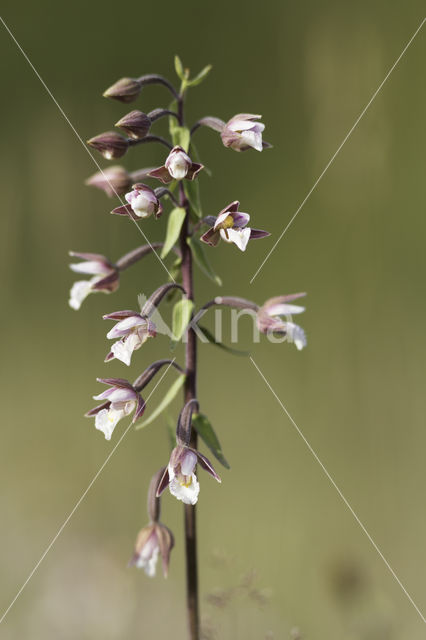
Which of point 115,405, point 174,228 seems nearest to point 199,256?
point 174,228

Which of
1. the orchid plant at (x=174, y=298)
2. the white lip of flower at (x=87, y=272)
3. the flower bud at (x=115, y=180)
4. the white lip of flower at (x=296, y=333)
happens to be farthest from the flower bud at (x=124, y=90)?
the white lip of flower at (x=296, y=333)

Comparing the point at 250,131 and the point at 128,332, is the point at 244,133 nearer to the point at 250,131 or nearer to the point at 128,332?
the point at 250,131

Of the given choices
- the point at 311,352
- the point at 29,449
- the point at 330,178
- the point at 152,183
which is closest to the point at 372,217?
the point at 330,178

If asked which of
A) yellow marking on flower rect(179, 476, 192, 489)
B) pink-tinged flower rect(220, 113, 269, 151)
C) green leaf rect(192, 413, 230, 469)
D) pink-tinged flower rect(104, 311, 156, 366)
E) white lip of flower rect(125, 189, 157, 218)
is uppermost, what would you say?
pink-tinged flower rect(220, 113, 269, 151)

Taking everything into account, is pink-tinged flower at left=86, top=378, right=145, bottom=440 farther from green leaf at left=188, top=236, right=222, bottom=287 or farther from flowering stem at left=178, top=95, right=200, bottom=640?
green leaf at left=188, top=236, right=222, bottom=287

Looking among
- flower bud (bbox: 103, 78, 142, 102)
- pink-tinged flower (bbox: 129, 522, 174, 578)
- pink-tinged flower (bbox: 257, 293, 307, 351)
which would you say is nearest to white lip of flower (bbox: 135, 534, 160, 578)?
pink-tinged flower (bbox: 129, 522, 174, 578)
